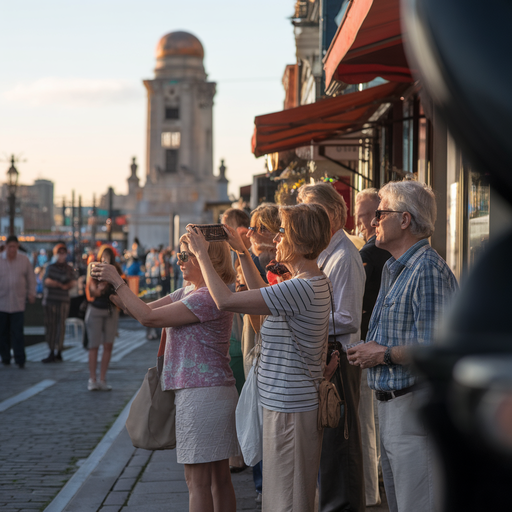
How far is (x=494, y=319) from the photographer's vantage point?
0.58 metres

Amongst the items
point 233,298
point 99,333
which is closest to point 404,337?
point 233,298

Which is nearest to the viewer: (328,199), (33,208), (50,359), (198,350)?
(198,350)

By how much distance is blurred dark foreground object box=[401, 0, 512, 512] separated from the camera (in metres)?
0.57

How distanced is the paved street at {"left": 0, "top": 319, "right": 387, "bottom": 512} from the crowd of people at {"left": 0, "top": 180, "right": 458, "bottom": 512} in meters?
1.41

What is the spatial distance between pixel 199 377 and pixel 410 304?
1.27 meters

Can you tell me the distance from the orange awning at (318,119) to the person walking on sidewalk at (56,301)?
5.54 metres

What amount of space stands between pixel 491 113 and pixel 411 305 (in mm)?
2779

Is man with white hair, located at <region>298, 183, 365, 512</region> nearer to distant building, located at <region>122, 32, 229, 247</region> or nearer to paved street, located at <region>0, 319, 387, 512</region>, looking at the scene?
paved street, located at <region>0, 319, 387, 512</region>

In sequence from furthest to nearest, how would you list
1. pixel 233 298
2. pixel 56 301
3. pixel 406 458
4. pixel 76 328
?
pixel 76 328, pixel 56 301, pixel 233 298, pixel 406 458

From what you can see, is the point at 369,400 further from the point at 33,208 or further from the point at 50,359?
the point at 33,208

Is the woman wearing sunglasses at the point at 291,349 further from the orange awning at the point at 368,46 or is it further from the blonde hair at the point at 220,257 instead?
the orange awning at the point at 368,46

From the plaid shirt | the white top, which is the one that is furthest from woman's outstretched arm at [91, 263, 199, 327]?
the plaid shirt

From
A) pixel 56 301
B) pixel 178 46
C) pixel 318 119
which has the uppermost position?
pixel 178 46

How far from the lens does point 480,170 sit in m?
0.63
